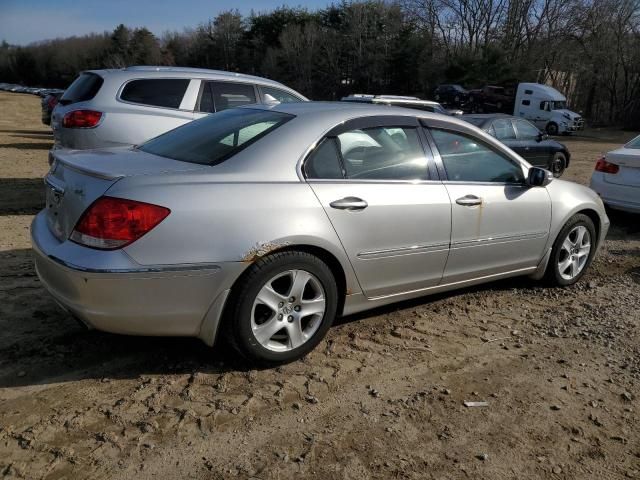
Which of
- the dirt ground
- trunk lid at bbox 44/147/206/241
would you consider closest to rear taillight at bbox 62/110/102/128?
the dirt ground

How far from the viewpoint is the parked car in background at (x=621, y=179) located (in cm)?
726

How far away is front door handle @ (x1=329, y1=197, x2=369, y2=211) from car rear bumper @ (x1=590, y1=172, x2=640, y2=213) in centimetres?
521

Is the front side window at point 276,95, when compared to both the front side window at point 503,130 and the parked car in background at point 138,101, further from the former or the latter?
the front side window at point 503,130

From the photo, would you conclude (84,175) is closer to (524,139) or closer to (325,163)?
(325,163)

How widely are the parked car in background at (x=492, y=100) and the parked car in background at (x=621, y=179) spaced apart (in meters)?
30.4

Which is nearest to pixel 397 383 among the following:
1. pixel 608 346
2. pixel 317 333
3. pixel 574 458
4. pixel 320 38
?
pixel 317 333

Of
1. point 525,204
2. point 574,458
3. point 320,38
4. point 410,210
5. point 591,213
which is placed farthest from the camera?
point 320,38

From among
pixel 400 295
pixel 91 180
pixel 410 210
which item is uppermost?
pixel 91 180

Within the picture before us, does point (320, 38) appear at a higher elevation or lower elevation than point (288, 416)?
higher

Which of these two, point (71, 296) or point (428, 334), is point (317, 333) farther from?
point (71, 296)

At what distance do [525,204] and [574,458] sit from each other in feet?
7.35

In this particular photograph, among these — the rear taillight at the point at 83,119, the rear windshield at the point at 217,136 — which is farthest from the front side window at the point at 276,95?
the rear windshield at the point at 217,136

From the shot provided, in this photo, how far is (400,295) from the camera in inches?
154

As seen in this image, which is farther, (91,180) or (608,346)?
(608,346)
